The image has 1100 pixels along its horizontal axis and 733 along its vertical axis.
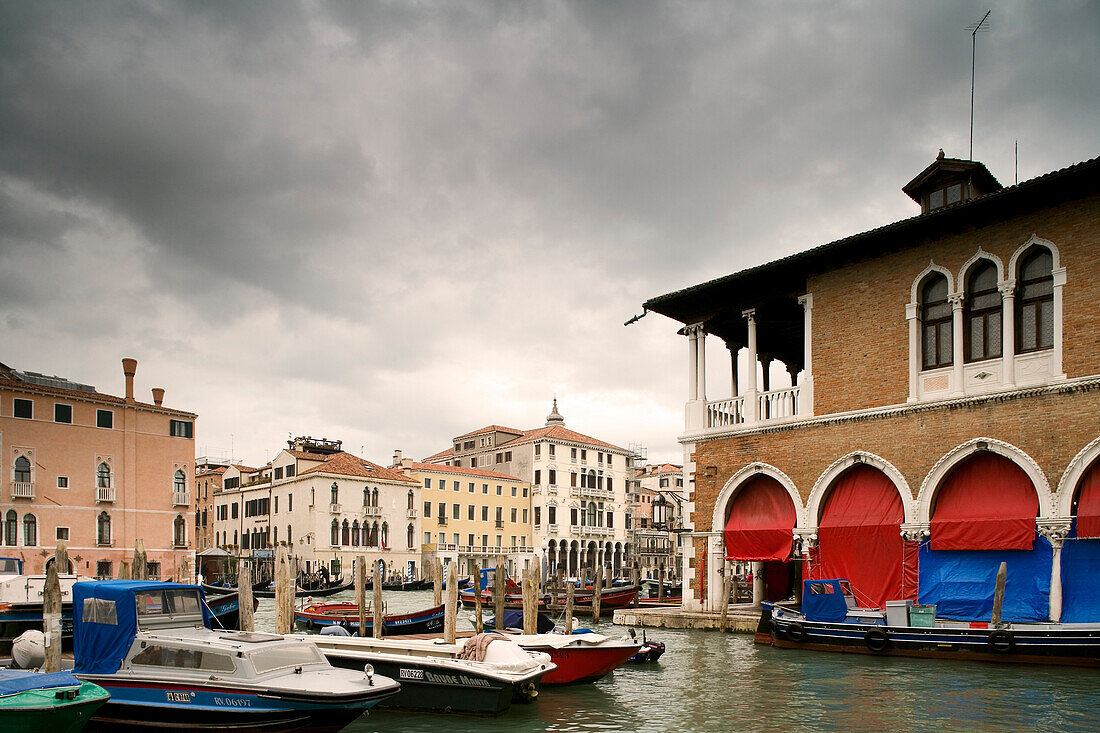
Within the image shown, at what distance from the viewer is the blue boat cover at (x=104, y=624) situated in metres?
10.4

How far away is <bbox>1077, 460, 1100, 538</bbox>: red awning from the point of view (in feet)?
48.3

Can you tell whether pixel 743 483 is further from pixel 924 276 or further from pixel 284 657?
pixel 284 657

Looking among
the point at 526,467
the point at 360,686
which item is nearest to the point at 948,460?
the point at 360,686

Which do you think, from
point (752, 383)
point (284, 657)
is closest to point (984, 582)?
point (752, 383)

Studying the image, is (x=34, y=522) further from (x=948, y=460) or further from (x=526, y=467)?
(x=526, y=467)

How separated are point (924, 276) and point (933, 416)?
2566 mm

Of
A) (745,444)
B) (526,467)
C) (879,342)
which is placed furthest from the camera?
(526,467)

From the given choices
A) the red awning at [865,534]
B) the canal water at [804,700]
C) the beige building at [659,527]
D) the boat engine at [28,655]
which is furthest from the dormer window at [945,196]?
the beige building at [659,527]

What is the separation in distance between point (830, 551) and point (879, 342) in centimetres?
409

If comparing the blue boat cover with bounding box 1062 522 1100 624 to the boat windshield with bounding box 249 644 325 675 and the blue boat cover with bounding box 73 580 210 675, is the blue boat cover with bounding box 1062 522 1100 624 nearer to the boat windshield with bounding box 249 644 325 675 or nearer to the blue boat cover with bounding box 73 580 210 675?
the boat windshield with bounding box 249 644 325 675

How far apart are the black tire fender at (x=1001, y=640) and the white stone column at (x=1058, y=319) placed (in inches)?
164

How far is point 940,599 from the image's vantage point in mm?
16641

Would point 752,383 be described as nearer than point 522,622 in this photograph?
No

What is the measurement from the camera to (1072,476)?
15164 millimetres
